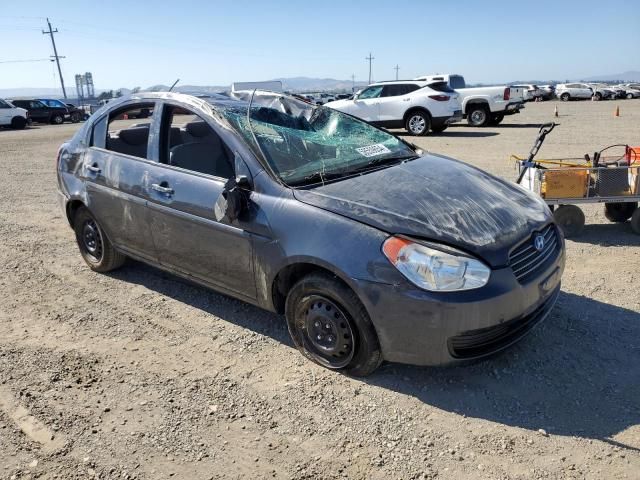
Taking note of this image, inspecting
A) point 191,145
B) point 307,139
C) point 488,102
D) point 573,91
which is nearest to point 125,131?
point 191,145

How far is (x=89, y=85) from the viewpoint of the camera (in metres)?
93.5

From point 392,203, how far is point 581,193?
3.16 metres

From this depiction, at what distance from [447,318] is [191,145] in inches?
91.0

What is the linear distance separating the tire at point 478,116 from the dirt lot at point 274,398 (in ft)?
51.4

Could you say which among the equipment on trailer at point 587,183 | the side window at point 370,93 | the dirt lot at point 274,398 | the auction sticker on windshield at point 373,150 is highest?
the side window at point 370,93

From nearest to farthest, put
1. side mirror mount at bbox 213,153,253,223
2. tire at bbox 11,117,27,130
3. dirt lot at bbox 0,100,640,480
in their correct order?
dirt lot at bbox 0,100,640,480
side mirror mount at bbox 213,153,253,223
tire at bbox 11,117,27,130

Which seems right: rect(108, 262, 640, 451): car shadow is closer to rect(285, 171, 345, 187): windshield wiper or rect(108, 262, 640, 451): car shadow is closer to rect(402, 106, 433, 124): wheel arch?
rect(285, 171, 345, 187): windshield wiper

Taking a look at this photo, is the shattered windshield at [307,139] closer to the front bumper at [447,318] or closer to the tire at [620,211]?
the front bumper at [447,318]

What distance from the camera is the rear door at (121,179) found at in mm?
3990

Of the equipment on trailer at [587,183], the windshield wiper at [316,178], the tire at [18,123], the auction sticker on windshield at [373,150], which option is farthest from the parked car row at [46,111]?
the windshield wiper at [316,178]

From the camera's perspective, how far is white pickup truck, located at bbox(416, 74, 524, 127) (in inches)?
729

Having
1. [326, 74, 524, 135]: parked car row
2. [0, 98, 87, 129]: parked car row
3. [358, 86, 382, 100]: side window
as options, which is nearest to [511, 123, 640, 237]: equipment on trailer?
[326, 74, 524, 135]: parked car row

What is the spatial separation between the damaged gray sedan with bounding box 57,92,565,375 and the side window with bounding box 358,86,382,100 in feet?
43.0

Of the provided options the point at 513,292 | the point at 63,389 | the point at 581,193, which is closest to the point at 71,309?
the point at 63,389
